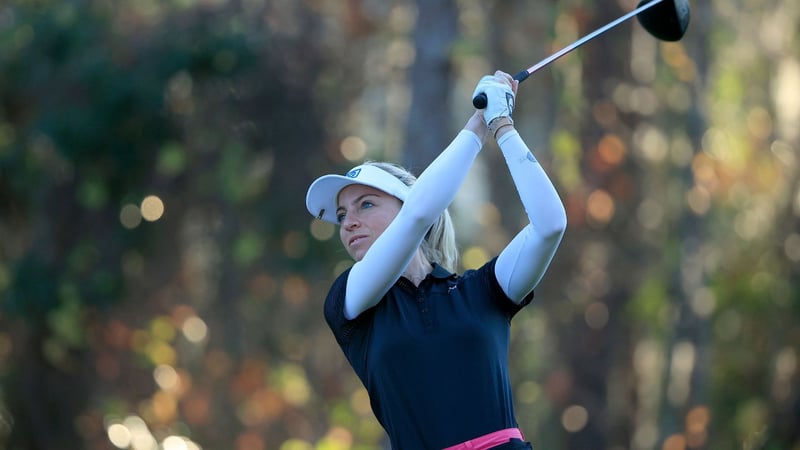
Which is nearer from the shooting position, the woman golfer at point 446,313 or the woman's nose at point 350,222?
the woman golfer at point 446,313

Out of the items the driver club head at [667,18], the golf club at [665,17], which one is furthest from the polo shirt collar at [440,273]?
the driver club head at [667,18]

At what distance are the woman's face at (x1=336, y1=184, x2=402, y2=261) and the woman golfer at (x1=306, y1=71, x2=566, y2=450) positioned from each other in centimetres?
14

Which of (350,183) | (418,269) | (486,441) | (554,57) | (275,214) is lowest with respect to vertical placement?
(486,441)

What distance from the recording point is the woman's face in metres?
3.46

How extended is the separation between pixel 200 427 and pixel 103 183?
3278mm

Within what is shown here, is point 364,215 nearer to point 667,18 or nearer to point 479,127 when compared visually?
point 479,127

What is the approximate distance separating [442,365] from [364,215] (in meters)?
0.55

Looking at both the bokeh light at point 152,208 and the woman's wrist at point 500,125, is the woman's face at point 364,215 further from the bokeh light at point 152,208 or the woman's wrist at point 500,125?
the bokeh light at point 152,208

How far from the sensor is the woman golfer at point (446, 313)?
3107 mm

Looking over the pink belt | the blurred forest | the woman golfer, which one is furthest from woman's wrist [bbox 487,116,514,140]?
the blurred forest

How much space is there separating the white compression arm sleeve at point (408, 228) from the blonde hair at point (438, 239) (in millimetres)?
378

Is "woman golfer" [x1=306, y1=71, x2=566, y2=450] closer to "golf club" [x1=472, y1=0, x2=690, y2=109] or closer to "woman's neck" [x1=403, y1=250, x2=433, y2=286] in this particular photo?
"woman's neck" [x1=403, y1=250, x2=433, y2=286]

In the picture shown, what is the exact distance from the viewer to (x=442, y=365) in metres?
3.11

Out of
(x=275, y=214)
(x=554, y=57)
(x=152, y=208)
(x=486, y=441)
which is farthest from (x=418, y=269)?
(x=152, y=208)
